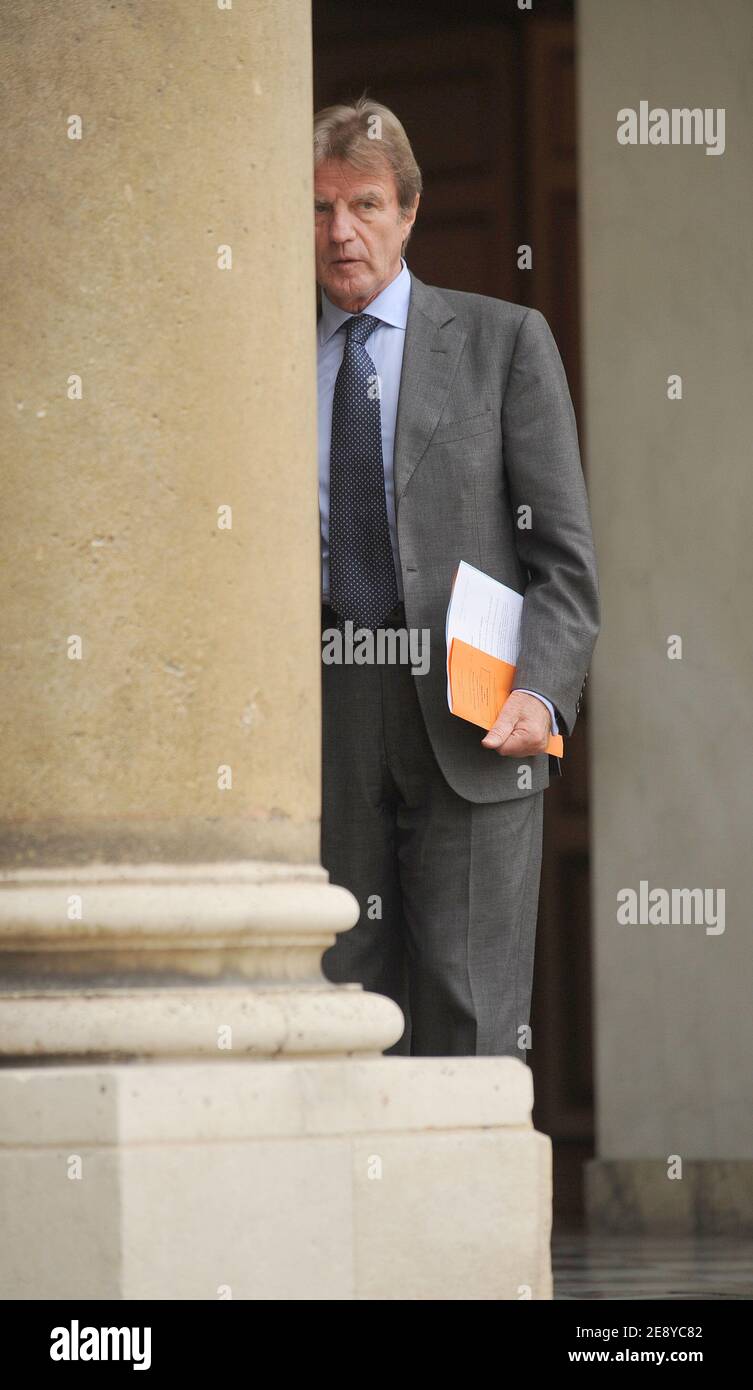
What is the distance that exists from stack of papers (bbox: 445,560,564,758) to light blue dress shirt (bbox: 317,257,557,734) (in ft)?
0.34

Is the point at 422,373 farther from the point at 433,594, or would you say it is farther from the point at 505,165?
the point at 505,165

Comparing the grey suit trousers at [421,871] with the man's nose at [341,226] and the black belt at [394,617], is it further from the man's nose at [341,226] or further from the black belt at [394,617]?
the man's nose at [341,226]

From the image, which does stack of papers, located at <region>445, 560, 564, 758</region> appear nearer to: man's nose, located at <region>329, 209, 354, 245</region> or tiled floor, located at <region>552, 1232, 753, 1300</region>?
man's nose, located at <region>329, 209, 354, 245</region>

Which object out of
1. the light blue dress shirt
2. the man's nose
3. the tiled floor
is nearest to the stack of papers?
the light blue dress shirt

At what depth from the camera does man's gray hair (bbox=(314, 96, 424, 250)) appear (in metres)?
3.53

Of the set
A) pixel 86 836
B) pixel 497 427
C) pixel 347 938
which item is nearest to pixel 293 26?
pixel 497 427

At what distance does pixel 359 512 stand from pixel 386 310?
0.34 metres

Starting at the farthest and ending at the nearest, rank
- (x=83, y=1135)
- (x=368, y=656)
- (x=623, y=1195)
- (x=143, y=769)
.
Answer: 1. (x=623, y=1195)
2. (x=368, y=656)
3. (x=143, y=769)
4. (x=83, y=1135)

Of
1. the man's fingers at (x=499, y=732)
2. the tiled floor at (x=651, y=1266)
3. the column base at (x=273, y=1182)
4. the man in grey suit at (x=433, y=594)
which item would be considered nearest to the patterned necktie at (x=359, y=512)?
the man in grey suit at (x=433, y=594)

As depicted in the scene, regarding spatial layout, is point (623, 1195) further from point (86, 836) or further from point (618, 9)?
point (86, 836)

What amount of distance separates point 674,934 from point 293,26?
3.68 metres

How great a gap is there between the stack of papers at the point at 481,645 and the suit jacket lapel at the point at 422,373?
0.63 feet

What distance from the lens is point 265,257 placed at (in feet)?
9.13

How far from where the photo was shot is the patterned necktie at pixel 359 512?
3.38 metres
